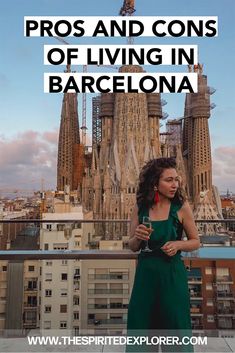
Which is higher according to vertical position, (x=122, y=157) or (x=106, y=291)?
(x=122, y=157)

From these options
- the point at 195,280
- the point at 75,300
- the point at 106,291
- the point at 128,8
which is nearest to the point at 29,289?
the point at 75,300

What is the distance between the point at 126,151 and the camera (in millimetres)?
22375

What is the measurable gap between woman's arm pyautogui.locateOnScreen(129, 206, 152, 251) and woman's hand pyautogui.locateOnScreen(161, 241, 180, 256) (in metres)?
0.06

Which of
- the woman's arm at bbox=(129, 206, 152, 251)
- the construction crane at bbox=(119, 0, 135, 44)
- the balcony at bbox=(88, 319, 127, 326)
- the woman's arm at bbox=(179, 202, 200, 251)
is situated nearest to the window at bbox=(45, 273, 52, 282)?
the balcony at bbox=(88, 319, 127, 326)

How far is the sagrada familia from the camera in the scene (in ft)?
72.1

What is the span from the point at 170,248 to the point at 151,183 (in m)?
0.22

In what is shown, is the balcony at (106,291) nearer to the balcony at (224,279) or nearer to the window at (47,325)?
the window at (47,325)

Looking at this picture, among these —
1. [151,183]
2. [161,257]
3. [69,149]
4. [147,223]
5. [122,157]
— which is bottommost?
[161,257]

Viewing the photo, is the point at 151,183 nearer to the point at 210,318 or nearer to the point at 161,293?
the point at 161,293

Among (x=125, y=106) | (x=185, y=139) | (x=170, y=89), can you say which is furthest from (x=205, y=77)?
(x=170, y=89)

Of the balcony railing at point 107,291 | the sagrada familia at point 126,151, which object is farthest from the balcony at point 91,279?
the sagrada familia at point 126,151

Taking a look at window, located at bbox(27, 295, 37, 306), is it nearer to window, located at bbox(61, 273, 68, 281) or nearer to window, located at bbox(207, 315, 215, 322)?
window, located at bbox(61, 273, 68, 281)

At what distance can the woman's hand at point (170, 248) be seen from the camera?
1169 mm

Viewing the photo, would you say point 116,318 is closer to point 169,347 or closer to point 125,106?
point 169,347
